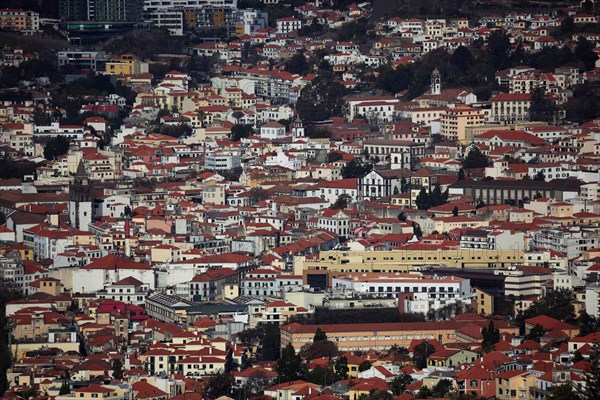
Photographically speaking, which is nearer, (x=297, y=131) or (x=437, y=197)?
(x=437, y=197)

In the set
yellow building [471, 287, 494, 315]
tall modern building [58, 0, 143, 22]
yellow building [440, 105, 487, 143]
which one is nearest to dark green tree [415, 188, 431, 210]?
yellow building [440, 105, 487, 143]

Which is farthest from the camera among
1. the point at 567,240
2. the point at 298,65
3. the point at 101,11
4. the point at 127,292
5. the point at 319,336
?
the point at 101,11

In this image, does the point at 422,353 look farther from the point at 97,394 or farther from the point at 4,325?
the point at 4,325

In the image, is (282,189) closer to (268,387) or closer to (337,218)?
(337,218)

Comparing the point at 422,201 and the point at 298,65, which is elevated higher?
the point at 298,65

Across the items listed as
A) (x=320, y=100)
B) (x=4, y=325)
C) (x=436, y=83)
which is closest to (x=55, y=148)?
(x=320, y=100)

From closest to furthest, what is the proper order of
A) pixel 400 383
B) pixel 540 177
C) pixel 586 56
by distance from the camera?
1. pixel 400 383
2. pixel 540 177
3. pixel 586 56

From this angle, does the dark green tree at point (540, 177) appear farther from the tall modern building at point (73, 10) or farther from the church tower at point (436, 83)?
the tall modern building at point (73, 10)

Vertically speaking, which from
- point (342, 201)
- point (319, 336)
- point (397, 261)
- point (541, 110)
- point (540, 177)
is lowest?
point (319, 336)
